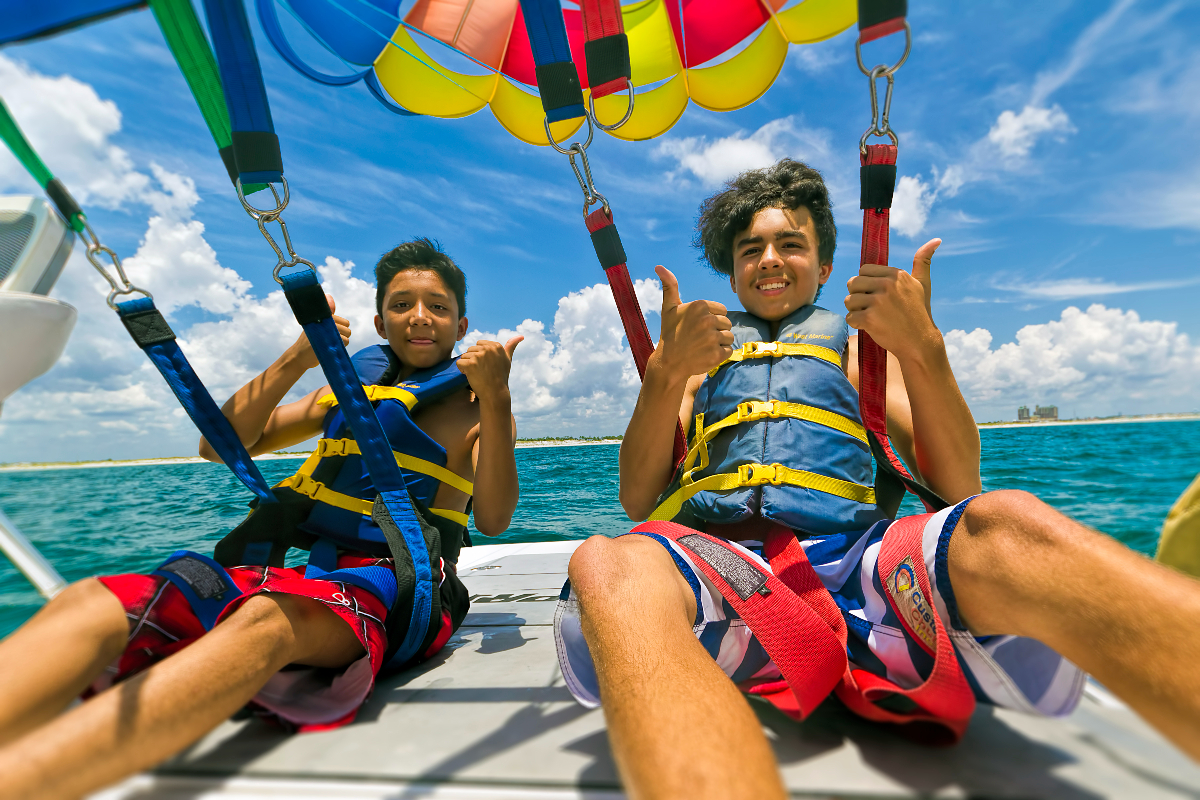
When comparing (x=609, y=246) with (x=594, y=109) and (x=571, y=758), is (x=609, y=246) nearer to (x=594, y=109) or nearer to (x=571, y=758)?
(x=594, y=109)

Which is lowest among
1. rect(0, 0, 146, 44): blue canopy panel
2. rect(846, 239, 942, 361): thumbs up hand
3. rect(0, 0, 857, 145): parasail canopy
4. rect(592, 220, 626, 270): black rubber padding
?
rect(846, 239, 942, 361): thumbs up hand

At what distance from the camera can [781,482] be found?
54.9 inches

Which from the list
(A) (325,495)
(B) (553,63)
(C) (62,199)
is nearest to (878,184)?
(B) (553,63)

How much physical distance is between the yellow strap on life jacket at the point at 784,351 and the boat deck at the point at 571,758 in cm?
96

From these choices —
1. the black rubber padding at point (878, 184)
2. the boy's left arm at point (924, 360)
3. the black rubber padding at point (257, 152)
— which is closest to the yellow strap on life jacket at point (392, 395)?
the black rubber padding at point (257, 152)

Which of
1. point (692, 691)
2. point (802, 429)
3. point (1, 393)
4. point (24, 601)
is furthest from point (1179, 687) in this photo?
point (1, 393)

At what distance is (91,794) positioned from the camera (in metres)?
0.72

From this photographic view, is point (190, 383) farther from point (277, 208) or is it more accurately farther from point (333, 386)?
point (277, 208)

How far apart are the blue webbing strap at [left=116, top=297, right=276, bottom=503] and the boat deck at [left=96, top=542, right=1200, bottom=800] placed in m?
0.78

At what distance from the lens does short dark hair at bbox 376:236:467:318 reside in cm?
222

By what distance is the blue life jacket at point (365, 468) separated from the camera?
1.75 meters

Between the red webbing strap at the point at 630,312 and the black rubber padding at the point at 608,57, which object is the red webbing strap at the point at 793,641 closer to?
the red webbing strap at the point at 630,312

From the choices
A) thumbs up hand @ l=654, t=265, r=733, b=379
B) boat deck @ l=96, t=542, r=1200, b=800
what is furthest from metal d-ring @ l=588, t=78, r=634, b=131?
boat deck @ l=96, t=542, r=1200, b=800

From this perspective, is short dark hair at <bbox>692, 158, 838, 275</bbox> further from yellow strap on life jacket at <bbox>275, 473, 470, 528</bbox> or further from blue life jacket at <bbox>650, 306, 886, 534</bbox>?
yellow strap on life jacket at <bbox>275, 473, 470, 528</bbox>
